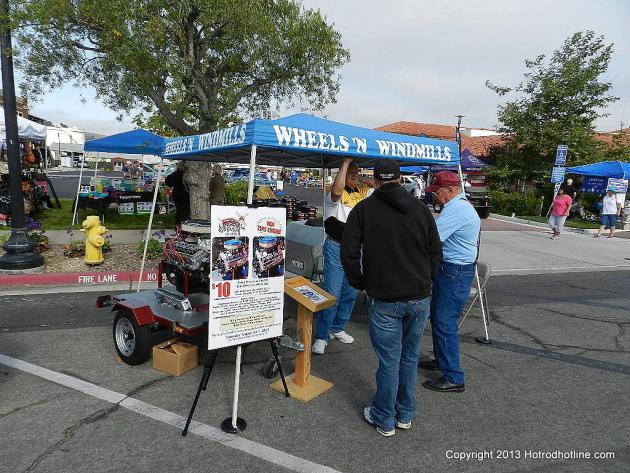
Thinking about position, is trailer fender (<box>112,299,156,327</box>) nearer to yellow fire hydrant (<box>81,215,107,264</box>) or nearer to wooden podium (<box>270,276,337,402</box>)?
wooden podium (<box>270,276,337,402</box>)

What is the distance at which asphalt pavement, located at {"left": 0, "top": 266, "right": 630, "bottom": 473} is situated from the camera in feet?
9.37

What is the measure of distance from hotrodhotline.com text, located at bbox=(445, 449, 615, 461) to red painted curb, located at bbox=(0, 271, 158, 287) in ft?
19.9

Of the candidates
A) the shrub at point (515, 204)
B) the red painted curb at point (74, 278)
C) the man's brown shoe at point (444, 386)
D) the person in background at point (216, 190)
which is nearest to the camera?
the man's brown shoe at point (444, 386)

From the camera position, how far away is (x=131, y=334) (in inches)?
169

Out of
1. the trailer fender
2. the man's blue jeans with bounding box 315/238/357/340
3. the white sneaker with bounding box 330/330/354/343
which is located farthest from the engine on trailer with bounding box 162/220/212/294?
the white sneaker with bounding box 330/330/354/343

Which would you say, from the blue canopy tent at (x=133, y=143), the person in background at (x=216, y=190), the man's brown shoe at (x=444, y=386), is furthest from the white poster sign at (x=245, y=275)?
the person in background at (x=216, y=190)

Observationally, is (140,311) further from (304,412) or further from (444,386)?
(444,386)

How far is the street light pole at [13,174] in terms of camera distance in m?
7.02

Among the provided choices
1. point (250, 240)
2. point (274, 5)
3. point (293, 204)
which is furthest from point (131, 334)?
point (293, 204)

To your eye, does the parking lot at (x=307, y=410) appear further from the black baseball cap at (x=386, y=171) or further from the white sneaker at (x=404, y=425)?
the black baseball cap at (x=386, y=171)

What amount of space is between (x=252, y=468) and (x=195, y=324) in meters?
1.56

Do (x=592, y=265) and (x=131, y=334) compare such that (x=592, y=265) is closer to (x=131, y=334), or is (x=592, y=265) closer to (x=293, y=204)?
(x=293, y=204)

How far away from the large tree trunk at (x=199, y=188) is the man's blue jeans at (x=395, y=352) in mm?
8147

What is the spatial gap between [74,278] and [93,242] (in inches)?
31.2
